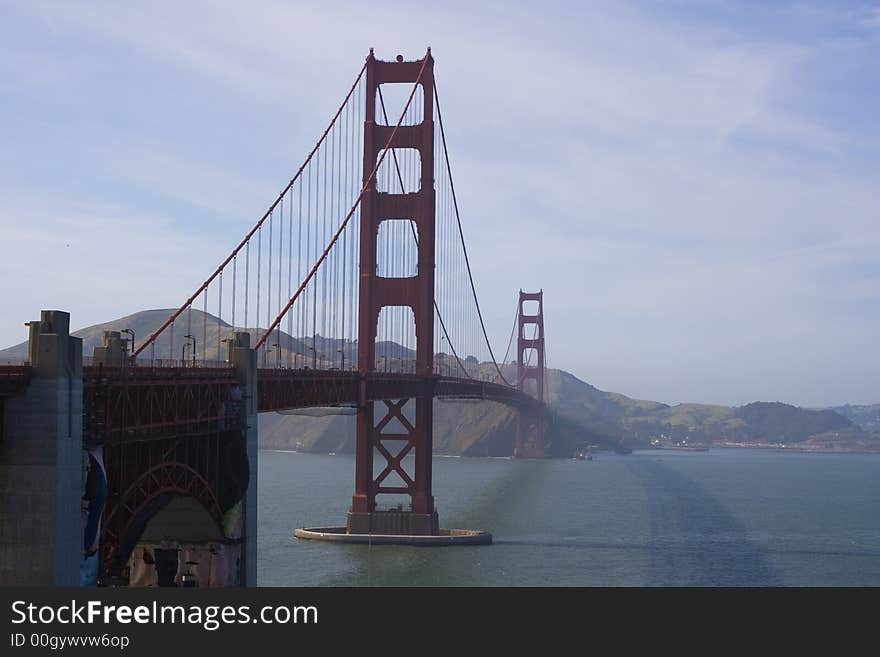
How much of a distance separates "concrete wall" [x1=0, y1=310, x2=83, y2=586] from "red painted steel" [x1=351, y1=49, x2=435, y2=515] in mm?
36634

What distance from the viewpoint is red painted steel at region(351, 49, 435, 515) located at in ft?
196

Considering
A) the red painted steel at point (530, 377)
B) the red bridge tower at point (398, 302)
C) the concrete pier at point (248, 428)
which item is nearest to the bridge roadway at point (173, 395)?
the concrete pier at point (248, 428)

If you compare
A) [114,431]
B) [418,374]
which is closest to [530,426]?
[418,374]

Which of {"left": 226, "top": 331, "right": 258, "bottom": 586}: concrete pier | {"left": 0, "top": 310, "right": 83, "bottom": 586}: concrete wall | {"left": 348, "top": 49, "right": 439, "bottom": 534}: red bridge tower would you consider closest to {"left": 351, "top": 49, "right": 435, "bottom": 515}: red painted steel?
{"left": 348, "top": 49, "right": 439, "bottom": 534}: red bridge tower

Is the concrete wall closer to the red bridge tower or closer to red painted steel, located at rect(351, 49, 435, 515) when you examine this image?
the red bridge tower

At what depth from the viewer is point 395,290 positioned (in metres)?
61.9

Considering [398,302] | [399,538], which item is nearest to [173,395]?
[399,538]

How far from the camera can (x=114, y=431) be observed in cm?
2436

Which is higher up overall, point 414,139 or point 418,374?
point 414,139

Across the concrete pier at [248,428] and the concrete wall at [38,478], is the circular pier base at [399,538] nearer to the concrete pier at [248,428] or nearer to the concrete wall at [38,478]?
the concrete pier at [248,428]

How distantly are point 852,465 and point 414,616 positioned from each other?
572ft

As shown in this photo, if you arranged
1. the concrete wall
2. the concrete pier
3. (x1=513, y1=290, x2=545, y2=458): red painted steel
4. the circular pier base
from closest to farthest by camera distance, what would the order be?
the concrete wall, the concrete pier, the circular pier base, (x1=513, y1=290, x2=545, y2=458): red painted steel

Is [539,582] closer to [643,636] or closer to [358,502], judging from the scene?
[358,502]

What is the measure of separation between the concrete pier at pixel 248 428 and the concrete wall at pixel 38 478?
11760 millimetres
